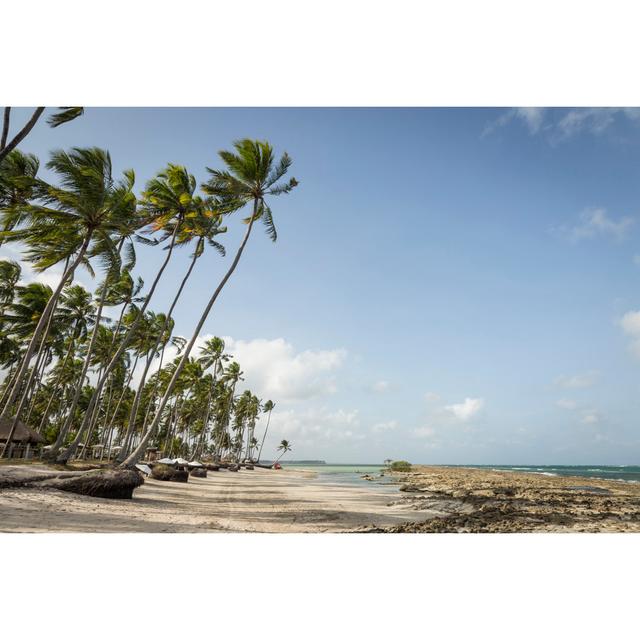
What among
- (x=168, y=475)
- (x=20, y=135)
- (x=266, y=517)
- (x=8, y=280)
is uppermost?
(x=8, y=280)

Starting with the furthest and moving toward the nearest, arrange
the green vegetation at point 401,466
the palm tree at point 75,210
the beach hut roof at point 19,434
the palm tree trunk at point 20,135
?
the green vegetation at point 401,466 < the beach hut roof at point 19,434 < the palm tree at point 75,210 < the palm tree trunk at point 20,135

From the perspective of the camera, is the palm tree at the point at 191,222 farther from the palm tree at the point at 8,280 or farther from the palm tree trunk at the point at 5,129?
the palm tree at the point at 8,280

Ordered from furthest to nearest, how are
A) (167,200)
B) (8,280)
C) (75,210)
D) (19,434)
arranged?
(8,280)
(19,434)
(167,200)
(75,210)

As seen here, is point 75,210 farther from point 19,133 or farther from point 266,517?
point 266,517

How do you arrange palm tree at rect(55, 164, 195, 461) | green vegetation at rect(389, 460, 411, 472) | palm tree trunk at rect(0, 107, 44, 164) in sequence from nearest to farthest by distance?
palm tree trunk at rect(0, 107, 44, 164) → palm tree at rect(55, 164, 195, 461) → green vegetation at rect(389, 460, 411, 472)

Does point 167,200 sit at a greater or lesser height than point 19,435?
greater

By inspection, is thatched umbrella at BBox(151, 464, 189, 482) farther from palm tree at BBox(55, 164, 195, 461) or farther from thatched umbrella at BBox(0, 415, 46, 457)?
thatched umbrella at BBox(0, 415, 46, 457)

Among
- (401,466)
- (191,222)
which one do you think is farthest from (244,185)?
(401,466)

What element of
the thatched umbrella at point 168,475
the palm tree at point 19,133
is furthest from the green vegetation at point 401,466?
the palm tree at point 19,133

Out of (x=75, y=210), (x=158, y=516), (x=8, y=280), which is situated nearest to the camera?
(x=158, y=516)

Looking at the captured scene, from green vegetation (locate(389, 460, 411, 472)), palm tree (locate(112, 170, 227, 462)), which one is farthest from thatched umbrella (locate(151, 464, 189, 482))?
green vegetation (locate(389, 460, 411, 472))

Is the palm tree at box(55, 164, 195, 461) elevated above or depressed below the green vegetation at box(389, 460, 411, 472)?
above

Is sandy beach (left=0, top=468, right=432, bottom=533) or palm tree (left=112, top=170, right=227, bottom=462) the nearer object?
sandy beach (left=0, top=468, right=432, bottom=533)
